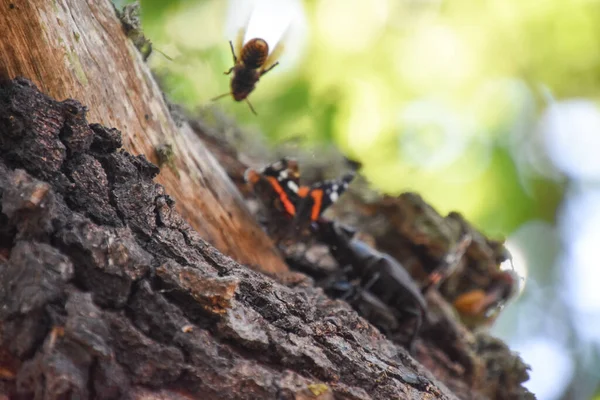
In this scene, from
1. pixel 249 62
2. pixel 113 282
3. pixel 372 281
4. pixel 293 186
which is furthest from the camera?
pixel 372 281

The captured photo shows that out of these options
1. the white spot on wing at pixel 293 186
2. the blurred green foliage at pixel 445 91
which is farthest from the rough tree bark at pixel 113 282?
the blurred green foliage at pixel 445 91

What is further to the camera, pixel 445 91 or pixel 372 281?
pixel 445 91

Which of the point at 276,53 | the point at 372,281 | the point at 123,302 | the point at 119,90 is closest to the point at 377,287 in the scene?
the point at 372,281

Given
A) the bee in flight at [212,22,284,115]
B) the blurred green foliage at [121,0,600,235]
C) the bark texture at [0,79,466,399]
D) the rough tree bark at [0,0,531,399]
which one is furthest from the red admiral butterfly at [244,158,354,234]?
the blurred green foliage at [121,0,600,235]

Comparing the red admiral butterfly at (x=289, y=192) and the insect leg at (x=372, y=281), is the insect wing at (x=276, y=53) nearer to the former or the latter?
the red admiral butterfly at (x=289, y=192)

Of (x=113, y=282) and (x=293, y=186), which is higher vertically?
(x=293, y=186)

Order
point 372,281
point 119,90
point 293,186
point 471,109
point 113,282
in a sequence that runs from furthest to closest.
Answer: point 471,109 → point 372,281 → point 293,186 → point 119,90 → point 113,282

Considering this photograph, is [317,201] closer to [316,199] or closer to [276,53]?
[316,199]

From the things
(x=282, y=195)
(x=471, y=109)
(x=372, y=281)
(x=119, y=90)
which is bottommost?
(x=119, y=90)
